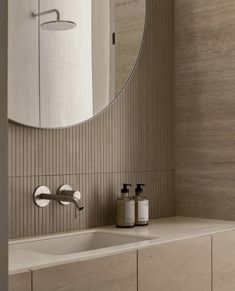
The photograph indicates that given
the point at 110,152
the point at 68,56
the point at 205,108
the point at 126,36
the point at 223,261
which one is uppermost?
the point at 126,36

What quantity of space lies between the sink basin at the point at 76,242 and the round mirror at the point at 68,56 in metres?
0.36

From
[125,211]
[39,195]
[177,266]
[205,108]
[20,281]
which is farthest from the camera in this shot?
[205,108]

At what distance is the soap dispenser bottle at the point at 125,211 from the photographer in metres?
1.75

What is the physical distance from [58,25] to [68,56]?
A: 0.10 m

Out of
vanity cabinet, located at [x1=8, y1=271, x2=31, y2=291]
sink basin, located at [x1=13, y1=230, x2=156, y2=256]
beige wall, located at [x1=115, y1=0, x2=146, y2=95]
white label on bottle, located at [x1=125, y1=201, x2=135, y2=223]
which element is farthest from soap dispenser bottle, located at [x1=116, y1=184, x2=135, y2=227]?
vanity cabinet, located at [x1=8, y1=271, x2=31, y2=291]

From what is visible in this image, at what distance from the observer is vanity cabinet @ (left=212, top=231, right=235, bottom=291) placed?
1.65 metres

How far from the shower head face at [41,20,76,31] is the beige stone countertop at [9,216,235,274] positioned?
2.18 feet

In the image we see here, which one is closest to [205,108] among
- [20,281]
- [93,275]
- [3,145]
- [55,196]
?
[55,196]

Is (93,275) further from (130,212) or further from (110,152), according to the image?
(110,152)

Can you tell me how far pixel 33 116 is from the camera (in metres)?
1.56

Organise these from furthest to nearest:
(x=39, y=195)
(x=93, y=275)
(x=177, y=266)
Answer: (x=39, y=195), (x=177, y=266), (x=93, y=275)

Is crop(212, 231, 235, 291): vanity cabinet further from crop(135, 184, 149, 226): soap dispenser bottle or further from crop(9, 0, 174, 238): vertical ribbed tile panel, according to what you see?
crop(9, 0, 174, 238): vertical ribbed tile panel

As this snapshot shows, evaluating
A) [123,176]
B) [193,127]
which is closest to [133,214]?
[123,176]

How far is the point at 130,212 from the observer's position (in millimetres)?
1762
